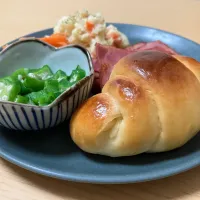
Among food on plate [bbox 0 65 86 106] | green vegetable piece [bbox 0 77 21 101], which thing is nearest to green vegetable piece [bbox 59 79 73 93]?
food on plate [bbox 0 65 86 106]

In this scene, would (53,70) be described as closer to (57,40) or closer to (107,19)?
(57,40)

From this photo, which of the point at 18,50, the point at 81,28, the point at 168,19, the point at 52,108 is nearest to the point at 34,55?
the point at 18,50

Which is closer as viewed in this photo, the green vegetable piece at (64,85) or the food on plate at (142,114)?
the food on plate at (142,114)

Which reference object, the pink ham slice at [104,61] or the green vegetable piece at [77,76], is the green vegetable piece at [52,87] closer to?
the green vegetable piece at [77,76]

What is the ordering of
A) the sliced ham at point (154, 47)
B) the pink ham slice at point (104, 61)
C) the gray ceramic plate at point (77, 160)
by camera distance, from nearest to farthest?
the gray ceramic plate at point (77, 160), the pink ham slice at point (104, 61), the sliced ham at point (154, 47)

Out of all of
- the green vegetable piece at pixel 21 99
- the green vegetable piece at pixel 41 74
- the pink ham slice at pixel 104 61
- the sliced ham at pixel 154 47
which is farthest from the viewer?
the sliced ham at pixel 154 47

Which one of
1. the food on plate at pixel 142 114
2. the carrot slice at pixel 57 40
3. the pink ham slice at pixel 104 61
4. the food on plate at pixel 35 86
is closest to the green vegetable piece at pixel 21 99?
the food on plate at pixel 35 86

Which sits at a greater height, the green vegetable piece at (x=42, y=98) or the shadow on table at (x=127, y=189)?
the green vegetable piece at (x=42, y=98)

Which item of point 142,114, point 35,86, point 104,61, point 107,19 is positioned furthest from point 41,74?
point 107,19
